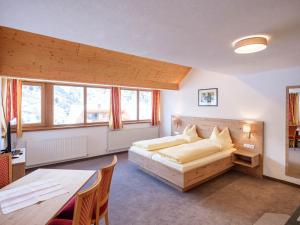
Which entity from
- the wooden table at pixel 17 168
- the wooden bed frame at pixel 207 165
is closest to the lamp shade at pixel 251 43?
the wooden bed frame at pixel 207 165

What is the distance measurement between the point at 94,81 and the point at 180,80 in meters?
2.91

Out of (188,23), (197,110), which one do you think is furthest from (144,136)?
(188,23)

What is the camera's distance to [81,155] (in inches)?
180

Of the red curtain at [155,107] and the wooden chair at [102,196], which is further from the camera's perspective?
the red curtain at [155,107]

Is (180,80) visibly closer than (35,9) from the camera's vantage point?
No

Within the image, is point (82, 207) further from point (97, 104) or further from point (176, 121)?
point (176, 121)

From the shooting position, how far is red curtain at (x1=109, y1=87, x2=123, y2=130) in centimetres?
514

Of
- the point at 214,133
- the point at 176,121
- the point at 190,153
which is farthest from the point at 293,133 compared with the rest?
the point at 190,153

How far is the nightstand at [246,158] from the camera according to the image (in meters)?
3.50

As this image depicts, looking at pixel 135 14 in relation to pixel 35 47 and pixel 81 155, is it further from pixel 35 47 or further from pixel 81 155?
pixel 81 155

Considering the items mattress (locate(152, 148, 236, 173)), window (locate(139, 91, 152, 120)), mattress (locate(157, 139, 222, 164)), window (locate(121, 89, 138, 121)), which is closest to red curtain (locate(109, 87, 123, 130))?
window (locate(121, 89, 138, 121))

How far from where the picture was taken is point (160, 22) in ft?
4.85

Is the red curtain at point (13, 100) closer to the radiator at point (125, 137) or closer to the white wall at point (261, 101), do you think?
the radiator at point (125, 137)

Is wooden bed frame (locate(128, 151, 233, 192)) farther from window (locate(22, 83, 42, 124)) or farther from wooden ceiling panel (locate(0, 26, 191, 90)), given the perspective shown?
window (locate(22, 83, 42, 124))
